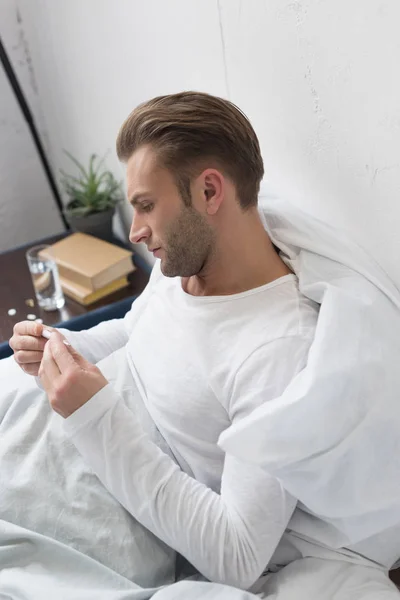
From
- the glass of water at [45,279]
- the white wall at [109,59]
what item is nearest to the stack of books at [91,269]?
the glass of water at [45,279]

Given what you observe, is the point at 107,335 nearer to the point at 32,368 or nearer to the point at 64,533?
the point at 32,368

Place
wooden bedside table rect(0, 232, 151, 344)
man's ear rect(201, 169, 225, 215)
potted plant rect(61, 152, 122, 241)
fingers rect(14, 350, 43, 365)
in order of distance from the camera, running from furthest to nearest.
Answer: potted plant rect(61, 152, 122, 241) → wooden bedside table rect(0, 232, 151, 344) → fingers rect(14, 350, 43, 365) → man's ear rect(201, 169, 225, 215)

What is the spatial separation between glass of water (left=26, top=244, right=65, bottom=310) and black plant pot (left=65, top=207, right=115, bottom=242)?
0.23 metres

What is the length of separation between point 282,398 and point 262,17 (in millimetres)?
567

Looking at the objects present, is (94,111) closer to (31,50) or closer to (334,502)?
(31,50)

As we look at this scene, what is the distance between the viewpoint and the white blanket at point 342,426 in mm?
689

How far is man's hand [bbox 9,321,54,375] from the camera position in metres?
0.98

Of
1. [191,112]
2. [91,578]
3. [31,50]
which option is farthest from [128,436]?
[31,50]

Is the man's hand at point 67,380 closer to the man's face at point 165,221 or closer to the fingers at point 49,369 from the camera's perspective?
the fingers at point 49,369

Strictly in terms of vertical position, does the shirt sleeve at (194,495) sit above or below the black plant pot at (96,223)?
above

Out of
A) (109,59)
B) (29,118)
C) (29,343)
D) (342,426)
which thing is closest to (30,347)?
(29,343)

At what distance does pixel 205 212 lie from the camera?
838mm

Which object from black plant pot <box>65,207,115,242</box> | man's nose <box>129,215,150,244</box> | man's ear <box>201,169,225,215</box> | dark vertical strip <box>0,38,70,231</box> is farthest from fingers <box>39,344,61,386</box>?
dark vertical strip <box>0,38,70,231</box>

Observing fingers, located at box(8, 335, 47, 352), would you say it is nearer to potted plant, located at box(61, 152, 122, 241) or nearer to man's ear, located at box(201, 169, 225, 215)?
man's ear, located at box(201, 169, 225, 215)
